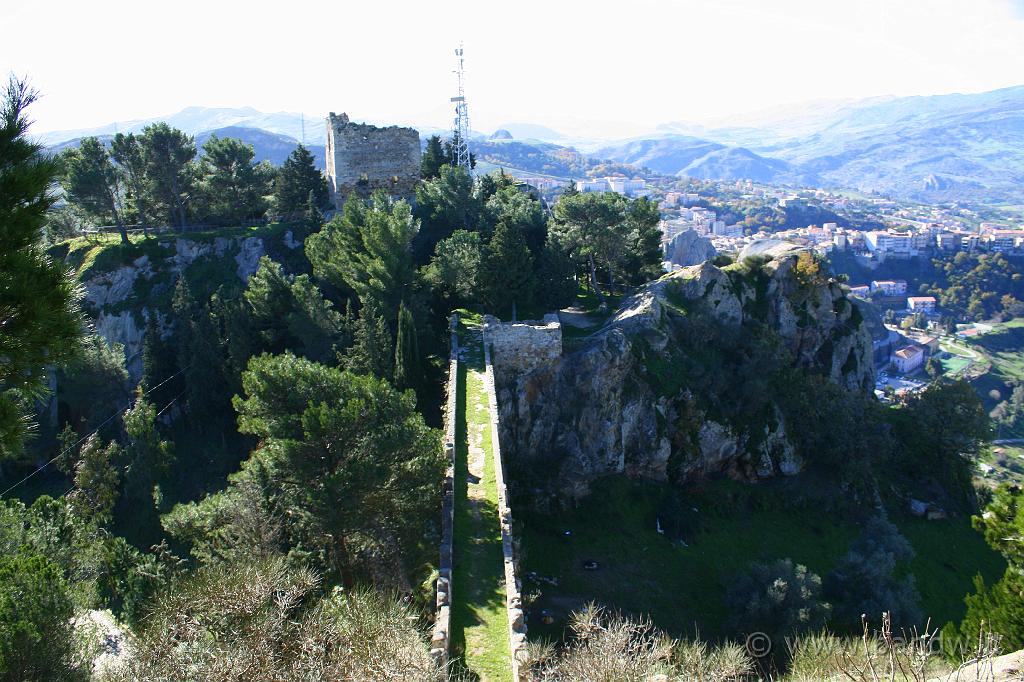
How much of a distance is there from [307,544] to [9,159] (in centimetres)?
1011

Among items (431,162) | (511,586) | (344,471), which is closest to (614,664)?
(511,586)

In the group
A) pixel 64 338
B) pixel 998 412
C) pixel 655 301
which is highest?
pixel 64 338

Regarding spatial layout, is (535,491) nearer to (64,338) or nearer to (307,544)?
(307,544)

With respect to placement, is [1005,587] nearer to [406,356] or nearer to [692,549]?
[692,549]

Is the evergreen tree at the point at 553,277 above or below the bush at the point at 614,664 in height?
above

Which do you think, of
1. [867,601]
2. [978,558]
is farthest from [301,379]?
[978,558]

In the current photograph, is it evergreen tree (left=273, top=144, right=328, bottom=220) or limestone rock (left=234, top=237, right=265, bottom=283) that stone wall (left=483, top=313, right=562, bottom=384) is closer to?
limestone rock (left=234, top=237, right=265, bottom=283)

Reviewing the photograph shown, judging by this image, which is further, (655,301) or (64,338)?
(655,301)

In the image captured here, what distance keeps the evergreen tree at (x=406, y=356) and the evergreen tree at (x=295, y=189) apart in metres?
20.6

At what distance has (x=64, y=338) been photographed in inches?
325

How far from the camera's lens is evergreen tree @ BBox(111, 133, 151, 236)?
128ft

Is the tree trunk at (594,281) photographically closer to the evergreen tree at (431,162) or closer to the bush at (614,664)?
the evergreen tree at (431,162)

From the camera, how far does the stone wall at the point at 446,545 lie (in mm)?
10752

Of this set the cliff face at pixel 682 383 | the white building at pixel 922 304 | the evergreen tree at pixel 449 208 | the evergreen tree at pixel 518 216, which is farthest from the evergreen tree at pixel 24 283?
the white building at pixel 922 304
